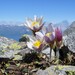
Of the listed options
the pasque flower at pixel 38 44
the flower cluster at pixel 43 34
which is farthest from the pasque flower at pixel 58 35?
the pasque flower at pixel 38 44

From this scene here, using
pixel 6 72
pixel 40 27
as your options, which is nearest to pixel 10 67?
pixel 6 72

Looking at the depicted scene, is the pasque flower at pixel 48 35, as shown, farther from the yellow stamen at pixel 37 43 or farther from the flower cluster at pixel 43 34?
the yellow stamen at pixel 37 43

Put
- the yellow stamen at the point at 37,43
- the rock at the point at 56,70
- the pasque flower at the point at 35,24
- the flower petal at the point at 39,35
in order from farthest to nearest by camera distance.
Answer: the pasque flower at the point at 35,24
the yellow stamen at the point at 37,43
the flower petal at the point at 39,35
the rock at the point at 56,70

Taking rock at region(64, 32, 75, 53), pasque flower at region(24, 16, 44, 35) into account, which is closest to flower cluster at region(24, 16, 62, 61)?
→ pasque flower at region(24, 16, 44, 35)

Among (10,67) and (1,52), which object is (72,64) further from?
(1,52)

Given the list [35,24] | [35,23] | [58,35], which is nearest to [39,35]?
[58,35]

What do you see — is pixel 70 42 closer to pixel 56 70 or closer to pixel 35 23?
pixel 56 70

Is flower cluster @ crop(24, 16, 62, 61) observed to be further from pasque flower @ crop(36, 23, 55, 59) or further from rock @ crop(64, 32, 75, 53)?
rock @ crop(64, 32, 75, 53)
